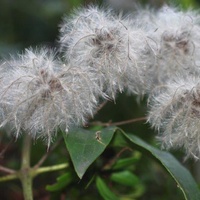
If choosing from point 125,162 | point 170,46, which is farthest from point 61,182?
point 170,46

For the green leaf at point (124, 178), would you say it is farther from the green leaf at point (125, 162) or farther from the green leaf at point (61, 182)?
the green leaf at point (61, 182)

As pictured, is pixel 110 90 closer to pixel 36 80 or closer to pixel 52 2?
pixel 36 80

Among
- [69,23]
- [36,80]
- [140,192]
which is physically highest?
[69,23]

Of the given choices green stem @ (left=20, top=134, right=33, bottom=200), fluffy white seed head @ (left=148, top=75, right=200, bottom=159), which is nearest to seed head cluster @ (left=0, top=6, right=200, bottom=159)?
fluffy white seed head @ (left=148, top=75, right=200, bottom=159)

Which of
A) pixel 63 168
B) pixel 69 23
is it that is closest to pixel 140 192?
pixel 63 168

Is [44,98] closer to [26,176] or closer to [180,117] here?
[26,176]

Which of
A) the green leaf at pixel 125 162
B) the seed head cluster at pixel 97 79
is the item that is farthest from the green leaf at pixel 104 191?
the seed head cluster at pixel 97 79
